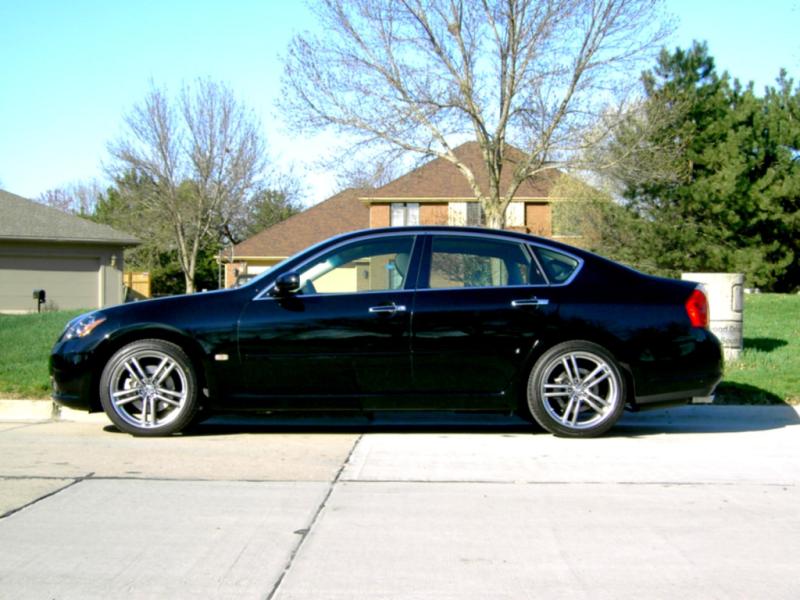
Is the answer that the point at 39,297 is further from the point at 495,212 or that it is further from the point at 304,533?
the point at 304,533

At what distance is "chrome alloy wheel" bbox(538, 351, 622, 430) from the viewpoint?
22.8 ft

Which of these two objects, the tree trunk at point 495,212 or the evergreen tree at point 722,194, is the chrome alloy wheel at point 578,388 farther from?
the evergreen tree at point 722,194

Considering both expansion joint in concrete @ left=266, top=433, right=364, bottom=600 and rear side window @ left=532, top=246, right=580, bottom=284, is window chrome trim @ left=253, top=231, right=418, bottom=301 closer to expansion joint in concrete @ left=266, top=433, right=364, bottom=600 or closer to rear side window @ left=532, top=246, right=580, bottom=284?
rear side window @ left=532, top=246, right=580, bottom=284

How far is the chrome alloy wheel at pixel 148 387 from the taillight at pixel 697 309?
393cm

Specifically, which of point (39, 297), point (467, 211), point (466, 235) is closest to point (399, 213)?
point (467, 211)

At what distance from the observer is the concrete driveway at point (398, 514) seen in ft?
12.9

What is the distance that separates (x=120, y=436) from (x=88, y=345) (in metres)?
0.79

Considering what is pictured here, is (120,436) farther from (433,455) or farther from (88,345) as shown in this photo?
(433,455)

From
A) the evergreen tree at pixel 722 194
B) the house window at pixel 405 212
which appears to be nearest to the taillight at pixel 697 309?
the evergreen tree at pixel 722 194

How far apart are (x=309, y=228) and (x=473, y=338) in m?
36.5

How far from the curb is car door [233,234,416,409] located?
2.08 m

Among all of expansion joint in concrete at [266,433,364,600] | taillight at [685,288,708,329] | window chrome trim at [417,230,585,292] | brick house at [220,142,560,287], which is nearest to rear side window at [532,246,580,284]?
window chrome trim at [417,230,585,292]

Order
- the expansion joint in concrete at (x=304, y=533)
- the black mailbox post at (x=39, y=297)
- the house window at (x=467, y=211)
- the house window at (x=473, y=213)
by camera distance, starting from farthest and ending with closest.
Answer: the house window at (x=473, y=213) → the house window at (x=467, y=211) → the black mailbox post at (x=39, y=297) → the expansion joint in concrete at (x=304, y=533)

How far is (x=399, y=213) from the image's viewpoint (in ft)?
135
